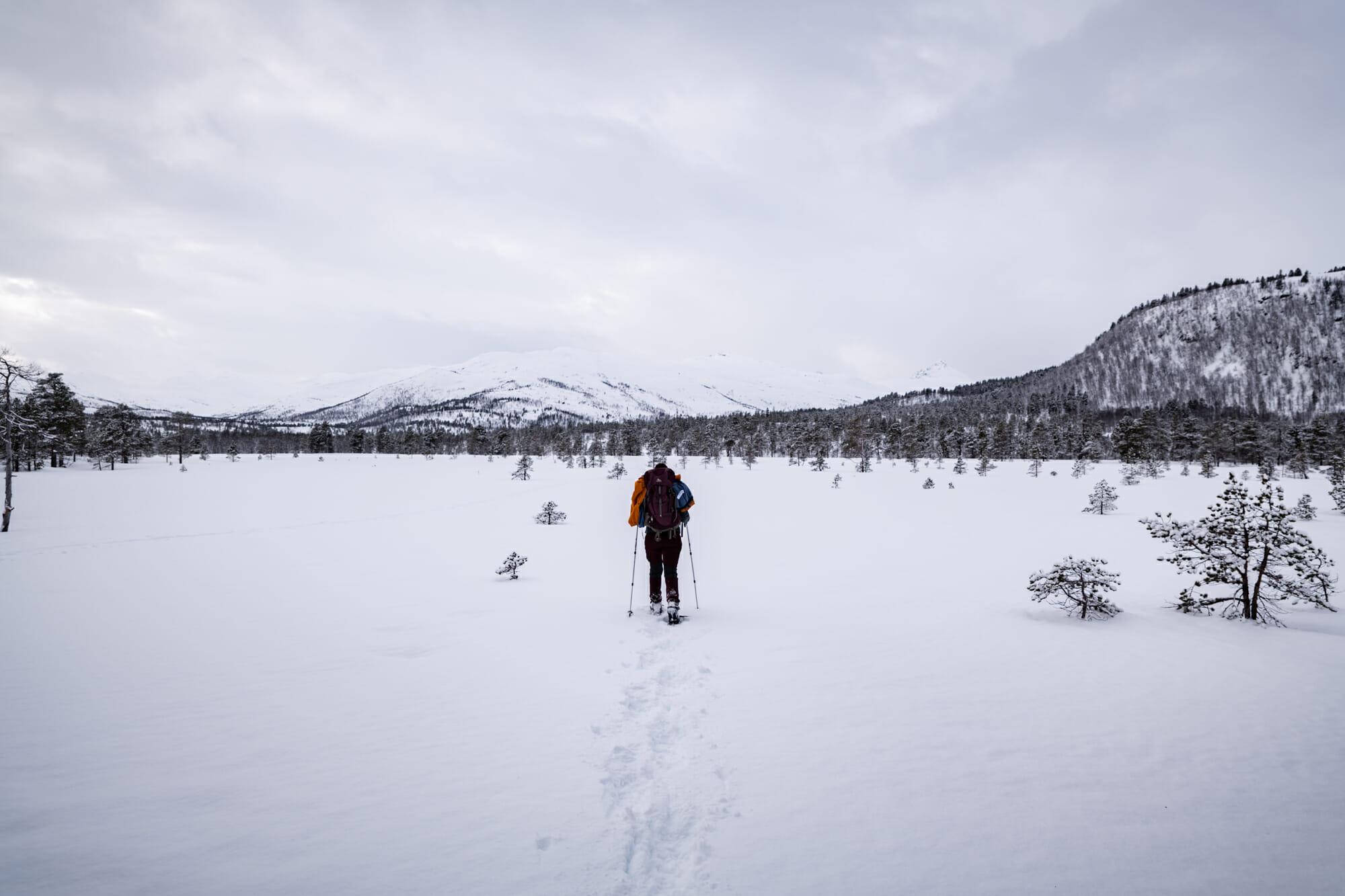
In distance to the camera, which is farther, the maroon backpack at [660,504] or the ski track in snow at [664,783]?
the maroon backpack at [660,504]

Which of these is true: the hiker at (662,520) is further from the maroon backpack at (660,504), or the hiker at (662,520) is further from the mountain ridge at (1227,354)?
the mountain ridge at (1227,354)

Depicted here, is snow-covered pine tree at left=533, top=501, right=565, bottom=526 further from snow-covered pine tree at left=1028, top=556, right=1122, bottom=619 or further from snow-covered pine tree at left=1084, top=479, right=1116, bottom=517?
snow-covered pine tree at left=1084, top=479, right=1116, bottom=517

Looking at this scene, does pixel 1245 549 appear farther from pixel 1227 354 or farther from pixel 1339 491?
pixel 1227 354

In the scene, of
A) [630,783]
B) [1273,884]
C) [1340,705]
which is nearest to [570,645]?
[630,783]

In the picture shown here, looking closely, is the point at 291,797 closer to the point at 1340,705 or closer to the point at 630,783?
the point at 630,783

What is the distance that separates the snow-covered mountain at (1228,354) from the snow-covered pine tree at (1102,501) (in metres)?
151

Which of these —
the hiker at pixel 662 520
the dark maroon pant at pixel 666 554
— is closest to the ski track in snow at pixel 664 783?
the dark maroon pant at pixel 666 554

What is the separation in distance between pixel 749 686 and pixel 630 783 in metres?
2.22

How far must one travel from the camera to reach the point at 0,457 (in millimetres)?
57344

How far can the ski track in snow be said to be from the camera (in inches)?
134

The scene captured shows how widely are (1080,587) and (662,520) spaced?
23.0 feet

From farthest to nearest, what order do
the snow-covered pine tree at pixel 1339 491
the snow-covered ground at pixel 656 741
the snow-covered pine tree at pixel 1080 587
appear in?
the snow-covered pine tree at pixel 1339 491 → the snow-covered pine tree at pixel 1080 587 → the snow-covered ground at pixel 656 741

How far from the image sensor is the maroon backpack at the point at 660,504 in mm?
8977

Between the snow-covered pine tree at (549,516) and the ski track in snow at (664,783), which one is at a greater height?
the ski track in snow at (664,783)
